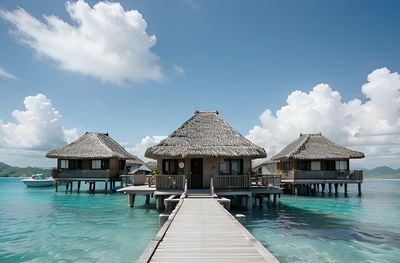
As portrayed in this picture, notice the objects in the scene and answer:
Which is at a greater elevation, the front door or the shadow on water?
the front door

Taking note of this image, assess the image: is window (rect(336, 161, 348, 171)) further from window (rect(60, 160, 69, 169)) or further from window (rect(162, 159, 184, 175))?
window (rect(60, 160, 69, 169))

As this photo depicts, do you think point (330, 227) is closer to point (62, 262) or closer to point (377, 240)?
point (377, 240)

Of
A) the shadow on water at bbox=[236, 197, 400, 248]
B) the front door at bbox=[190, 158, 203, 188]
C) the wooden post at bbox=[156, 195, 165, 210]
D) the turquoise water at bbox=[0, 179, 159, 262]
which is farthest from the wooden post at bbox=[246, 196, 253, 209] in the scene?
the turquoise water at bbox=[0, 179, 159, 262]

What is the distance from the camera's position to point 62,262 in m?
10.6

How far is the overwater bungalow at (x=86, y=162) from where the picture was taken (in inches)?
1403

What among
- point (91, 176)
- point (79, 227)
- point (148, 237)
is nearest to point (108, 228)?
point (79, 227)

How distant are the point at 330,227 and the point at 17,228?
1405 cm

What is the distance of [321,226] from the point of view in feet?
53.3

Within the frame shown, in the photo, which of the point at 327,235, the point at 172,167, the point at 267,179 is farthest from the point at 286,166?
the point at 327,235

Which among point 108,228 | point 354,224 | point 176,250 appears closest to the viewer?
point 176,250

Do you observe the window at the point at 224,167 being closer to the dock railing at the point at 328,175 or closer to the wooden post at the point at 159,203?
the wooden post at the point at 159,203

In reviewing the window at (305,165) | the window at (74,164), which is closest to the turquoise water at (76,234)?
the window at (74,164)

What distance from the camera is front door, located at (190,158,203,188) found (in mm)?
21594

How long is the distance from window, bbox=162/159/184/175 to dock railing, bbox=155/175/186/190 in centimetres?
192
